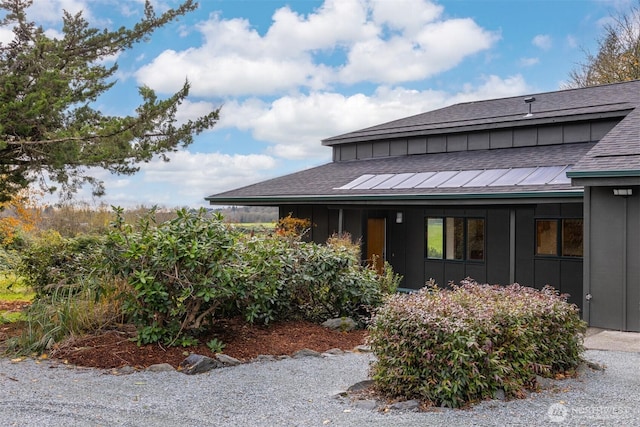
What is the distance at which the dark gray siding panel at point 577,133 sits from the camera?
12836 mm

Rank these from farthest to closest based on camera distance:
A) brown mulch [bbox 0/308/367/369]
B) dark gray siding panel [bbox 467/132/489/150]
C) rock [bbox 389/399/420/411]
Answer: dark gray siding panel [bbox 467/132/489/150] → brown mulch [bbox 0/308/367/369] → rock [bbox 389/399/420/411]

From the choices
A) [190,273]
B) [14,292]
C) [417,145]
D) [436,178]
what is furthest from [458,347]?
[14,292]

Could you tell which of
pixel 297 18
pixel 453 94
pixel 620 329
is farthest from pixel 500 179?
pixel 453 94

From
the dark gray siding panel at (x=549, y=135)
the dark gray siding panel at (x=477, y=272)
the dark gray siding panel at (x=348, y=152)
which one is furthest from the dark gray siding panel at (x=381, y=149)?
the dark gray siding panel at (x=477, y=272)

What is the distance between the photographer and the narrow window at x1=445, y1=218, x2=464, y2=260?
13.2 metres

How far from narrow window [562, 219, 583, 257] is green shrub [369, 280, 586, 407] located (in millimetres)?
6477

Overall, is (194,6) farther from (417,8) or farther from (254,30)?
(417,8)

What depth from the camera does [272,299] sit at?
7.57 meters

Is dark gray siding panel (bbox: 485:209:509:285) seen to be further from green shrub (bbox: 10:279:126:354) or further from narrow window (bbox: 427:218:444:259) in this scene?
green shrub (bbox: 10:279:126:354)

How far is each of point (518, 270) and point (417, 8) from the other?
632 centimetres

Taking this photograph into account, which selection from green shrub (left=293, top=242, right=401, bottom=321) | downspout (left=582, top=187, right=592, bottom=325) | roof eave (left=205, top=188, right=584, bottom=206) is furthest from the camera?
roof eave (left=205, top=188, right=584, bottom=206)

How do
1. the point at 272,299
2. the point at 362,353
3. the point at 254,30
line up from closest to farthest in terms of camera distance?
the point at 362,353 < the point at 272,299 < the point at 254,30

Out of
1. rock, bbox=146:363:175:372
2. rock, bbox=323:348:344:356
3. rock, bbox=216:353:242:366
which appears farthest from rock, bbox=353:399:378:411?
rock, bbox=146:363:175:372

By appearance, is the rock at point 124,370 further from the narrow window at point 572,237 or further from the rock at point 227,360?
the narrow window at point 572,237
